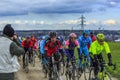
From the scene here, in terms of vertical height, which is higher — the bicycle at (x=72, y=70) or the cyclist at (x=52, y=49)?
the cyclist at (x=52, y=49)

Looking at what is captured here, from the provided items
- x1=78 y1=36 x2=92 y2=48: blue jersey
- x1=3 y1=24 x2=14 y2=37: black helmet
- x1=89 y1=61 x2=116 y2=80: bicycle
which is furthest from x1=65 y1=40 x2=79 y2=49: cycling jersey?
x1=3 y1=24 x2=14 y2=37: black helmet

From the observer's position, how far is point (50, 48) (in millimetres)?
16938

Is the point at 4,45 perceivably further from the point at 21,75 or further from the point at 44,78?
the point at 21,75

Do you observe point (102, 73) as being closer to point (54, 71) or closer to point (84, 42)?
point (54, 71)

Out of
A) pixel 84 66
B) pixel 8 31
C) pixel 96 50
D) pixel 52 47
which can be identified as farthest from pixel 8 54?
pixel 84 66

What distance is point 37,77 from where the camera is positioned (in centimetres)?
2178

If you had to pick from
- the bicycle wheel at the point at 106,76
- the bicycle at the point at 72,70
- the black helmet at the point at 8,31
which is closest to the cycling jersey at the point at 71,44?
the bicycle at the point at 72,70

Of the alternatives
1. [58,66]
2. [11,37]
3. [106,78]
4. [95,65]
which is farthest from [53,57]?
[11,37]

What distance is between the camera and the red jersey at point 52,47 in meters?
16.7

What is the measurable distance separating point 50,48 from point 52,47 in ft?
0.39

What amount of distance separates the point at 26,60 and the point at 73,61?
24.7 ft

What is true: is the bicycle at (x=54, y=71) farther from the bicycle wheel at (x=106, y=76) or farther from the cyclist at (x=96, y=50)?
the bicycle wheel at (x=106, y=76)

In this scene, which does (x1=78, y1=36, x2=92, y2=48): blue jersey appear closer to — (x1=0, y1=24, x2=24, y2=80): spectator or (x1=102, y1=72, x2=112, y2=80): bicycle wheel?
(x1=102, y1=72, x2=112, y2=80): bicycle wheel

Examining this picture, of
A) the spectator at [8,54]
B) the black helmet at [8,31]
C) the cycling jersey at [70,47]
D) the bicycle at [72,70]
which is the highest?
the black helmet at [8,31]
